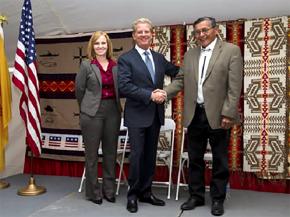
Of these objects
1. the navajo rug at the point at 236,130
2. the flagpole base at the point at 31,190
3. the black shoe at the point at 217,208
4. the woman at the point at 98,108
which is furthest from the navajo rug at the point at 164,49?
the flagpole base at the point at 31,190

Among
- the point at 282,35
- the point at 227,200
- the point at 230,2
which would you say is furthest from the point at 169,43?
the point at 227,200

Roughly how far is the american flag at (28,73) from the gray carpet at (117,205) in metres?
0.59

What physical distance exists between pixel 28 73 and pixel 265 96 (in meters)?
2.43

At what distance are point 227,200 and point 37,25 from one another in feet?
9.57

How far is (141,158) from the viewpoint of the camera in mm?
3178

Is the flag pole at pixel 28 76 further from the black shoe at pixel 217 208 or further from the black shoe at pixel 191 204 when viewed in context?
the black shoe at pixel 217 208

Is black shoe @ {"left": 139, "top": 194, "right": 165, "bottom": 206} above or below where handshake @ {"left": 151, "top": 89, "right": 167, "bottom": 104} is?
below

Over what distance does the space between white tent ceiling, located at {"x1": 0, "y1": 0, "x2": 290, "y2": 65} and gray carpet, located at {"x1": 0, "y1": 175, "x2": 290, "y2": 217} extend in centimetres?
181

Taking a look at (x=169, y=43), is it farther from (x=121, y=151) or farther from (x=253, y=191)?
(x=253, y=191)

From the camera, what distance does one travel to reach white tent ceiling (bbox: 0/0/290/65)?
3600mm

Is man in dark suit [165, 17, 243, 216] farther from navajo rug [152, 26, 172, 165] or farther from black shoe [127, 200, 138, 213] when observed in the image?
navajo rug [152, 26, 172, 165]

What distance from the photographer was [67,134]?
4.52 metres

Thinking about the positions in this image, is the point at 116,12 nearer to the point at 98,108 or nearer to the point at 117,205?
the point at 98,108

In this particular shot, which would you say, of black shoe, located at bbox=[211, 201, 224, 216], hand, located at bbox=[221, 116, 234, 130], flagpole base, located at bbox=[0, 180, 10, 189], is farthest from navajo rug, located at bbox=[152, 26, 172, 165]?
flagpole base, located at bbox=[0, 180, 10, 189]
